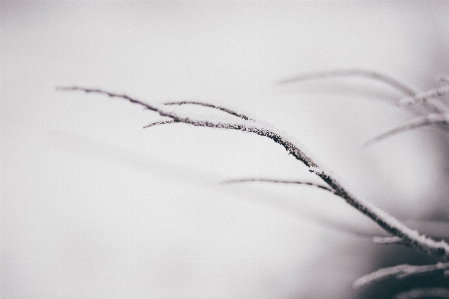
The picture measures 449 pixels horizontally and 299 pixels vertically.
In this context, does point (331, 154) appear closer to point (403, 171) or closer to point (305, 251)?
point (403, 171)

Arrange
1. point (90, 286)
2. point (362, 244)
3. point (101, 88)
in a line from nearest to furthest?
point (101, 88) < point (362, 244) < point (90, 286)

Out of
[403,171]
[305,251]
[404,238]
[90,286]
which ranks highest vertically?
[403,171]

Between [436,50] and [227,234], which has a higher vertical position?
[436,50]

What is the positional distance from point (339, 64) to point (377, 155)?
1.57 ft

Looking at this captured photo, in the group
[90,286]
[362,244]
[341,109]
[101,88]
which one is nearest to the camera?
[101,88]

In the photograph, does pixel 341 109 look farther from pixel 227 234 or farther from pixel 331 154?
pixel 227 234

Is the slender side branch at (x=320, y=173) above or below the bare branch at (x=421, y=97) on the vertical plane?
below

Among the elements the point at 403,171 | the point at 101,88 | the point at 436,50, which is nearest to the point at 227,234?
the point at 403,171

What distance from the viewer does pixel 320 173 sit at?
0.19m

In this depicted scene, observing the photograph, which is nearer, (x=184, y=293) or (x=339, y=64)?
(x=184, y=293)

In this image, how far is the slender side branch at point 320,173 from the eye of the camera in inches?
6.6

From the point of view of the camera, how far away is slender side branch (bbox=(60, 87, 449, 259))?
17cm

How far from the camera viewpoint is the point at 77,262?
115 cm

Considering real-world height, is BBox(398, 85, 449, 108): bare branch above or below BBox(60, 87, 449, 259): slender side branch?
above
